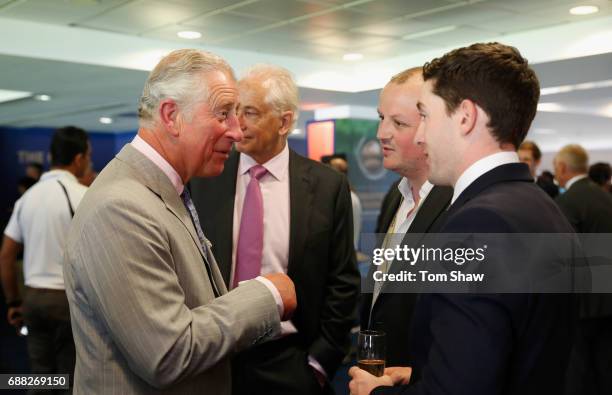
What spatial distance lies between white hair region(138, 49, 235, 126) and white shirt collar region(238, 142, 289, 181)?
34.2 inches

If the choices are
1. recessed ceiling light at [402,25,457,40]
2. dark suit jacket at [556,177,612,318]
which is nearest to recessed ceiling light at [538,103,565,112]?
recessed ceiling light at [402,25,457,40]

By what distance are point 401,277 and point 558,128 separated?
14.7 metres

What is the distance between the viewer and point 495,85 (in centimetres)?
124

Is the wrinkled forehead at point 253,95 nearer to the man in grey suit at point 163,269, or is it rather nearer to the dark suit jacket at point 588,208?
the man in grey suit at point 163,269

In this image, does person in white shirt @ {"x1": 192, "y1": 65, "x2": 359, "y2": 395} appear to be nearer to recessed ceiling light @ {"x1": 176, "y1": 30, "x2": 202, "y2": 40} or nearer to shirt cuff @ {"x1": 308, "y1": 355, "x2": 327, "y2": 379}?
shirt cuff @ {"x1": 308, "y1": 355, "x2": 327, "y2": 379}

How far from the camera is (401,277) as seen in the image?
5.59 feet

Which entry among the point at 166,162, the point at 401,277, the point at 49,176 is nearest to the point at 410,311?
the point at 401,277

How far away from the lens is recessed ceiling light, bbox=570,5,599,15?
5711 millimetres

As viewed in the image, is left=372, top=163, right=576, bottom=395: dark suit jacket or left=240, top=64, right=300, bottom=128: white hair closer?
left=372, top=163, right=576, bottom=395: dark suit jacket

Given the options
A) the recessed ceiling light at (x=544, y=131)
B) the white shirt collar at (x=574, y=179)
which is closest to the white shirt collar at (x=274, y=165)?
the white shirt collar at (x=574, y=179)

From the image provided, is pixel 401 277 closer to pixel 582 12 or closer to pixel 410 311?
pixel 410 311

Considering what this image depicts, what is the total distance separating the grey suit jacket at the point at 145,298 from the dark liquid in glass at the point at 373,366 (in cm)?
23

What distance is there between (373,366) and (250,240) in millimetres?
909

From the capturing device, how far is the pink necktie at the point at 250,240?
221 centimetres
